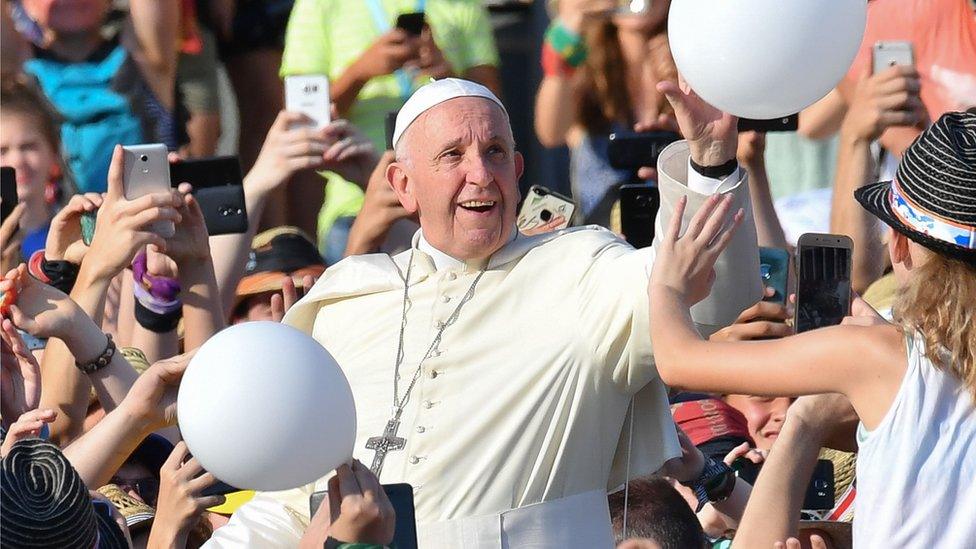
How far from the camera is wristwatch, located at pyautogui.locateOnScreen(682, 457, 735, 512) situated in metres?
4.89

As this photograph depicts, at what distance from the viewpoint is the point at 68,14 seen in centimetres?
757

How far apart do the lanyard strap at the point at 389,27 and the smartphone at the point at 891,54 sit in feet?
5.94

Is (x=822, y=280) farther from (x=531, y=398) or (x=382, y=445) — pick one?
(x=382, y=445)

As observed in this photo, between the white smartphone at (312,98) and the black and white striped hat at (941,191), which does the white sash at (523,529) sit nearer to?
the black and white striped hat at (941,191)

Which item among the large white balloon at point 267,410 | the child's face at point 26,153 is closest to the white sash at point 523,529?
the large white balloon at point 267,410

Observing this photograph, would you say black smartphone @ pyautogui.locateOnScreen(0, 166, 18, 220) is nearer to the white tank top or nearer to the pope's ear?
the pope's ear

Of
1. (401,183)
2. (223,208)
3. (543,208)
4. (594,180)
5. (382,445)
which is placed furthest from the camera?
(594,180)

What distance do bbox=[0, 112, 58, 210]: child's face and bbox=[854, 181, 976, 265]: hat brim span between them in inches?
157

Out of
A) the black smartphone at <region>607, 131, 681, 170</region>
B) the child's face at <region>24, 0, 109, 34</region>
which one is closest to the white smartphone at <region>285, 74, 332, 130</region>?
the black smartphone at <region>607, 131, 681, 170</region>

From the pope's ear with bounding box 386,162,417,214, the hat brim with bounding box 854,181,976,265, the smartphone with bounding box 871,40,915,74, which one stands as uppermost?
the hat brim with bounding box 854,181,976,265

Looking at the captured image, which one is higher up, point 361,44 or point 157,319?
point 361,44

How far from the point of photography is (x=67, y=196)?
752 centimetres

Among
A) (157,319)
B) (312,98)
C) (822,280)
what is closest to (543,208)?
(312,98)

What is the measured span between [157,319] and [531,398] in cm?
185
